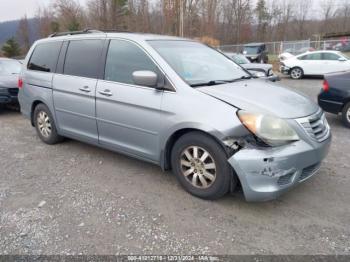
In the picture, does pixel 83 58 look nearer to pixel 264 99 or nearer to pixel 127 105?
pixel 127 105

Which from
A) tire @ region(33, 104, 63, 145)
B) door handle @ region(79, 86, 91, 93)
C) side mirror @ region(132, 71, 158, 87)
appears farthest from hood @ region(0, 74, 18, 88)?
side mirror @ region(132, 71, 158, 87)

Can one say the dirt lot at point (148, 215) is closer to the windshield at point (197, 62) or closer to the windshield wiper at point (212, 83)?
the windshield wiper at point (212, 83)

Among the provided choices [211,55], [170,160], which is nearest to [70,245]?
[170,160]

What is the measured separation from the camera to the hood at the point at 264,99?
2955 millimetres

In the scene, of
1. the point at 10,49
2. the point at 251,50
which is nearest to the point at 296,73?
the point at 251,50

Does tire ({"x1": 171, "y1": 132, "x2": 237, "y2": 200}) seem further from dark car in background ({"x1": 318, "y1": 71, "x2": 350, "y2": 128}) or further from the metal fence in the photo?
the metal fence

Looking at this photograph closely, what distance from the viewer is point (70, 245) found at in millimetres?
2578

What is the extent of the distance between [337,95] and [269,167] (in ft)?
13.4

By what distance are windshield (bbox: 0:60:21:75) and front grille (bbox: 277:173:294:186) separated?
786 centimetres

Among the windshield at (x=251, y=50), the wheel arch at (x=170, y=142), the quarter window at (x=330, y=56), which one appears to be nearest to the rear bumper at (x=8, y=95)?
the wheel arch at (x=170, y=142)

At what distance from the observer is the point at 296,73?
15844 mm

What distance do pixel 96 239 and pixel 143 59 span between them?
204cm

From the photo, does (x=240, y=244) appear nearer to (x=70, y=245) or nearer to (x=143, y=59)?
(x=70, y=245)

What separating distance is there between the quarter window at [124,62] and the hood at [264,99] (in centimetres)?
83
